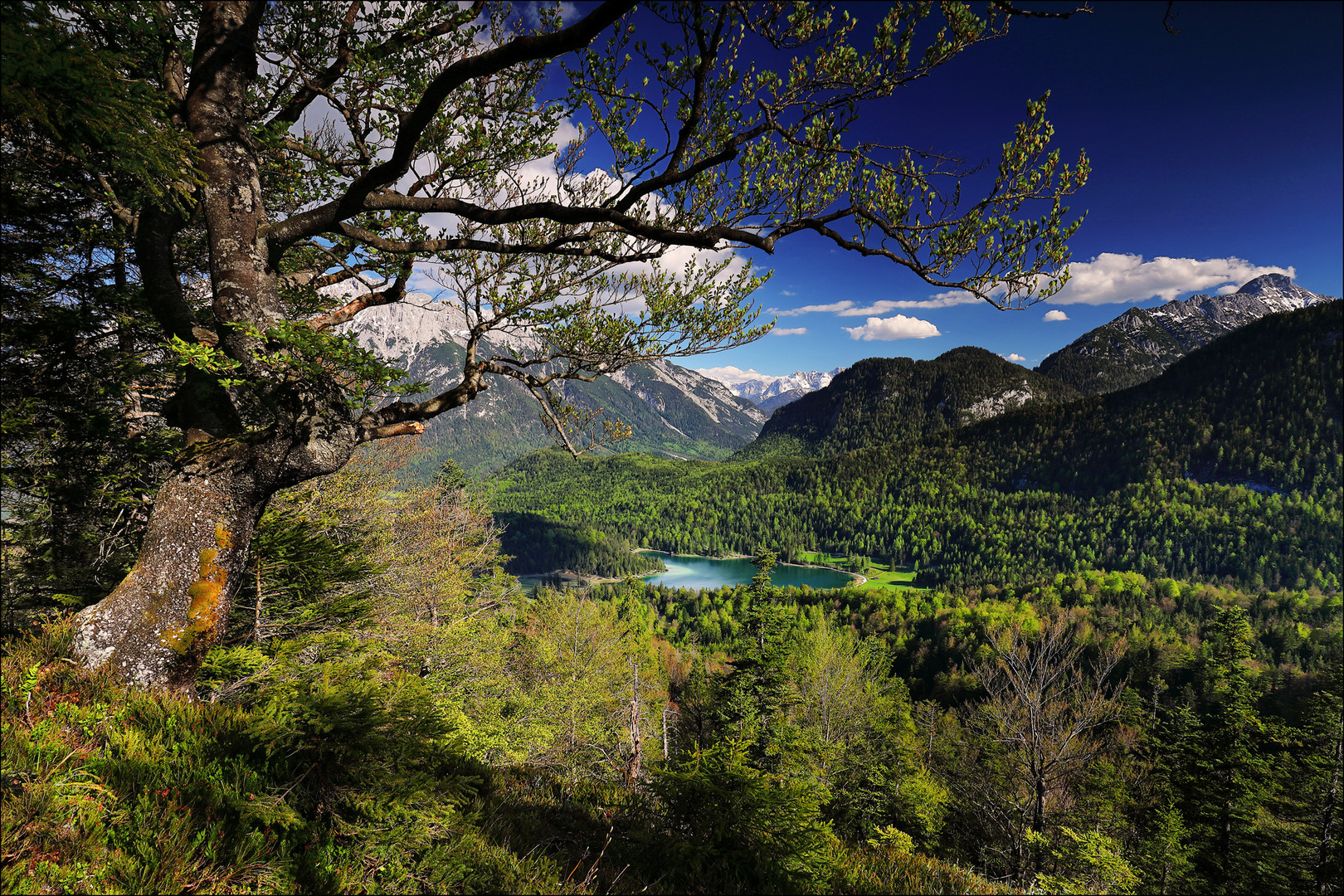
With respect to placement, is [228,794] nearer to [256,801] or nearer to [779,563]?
[256,801]

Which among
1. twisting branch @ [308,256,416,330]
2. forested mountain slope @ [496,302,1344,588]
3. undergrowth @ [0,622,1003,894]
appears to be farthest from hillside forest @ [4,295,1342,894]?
forested mountain slope @ [496,302,1344,588]

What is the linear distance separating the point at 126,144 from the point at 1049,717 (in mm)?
21485

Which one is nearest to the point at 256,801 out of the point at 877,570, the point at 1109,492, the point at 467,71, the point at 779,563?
the point at 467,71

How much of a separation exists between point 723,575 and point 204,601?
152 meters

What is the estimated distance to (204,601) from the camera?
3.72 m

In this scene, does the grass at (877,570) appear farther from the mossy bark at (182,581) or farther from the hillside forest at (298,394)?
the mossy bark at (182,581)

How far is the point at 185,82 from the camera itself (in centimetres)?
412

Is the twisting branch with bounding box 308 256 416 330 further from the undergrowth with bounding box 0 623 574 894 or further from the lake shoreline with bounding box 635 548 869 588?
the lake shoreline with bounding box 635 548 869 588

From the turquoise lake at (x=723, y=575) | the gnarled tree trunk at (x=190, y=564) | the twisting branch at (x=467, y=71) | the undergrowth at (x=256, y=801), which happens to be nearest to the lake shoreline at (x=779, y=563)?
the turquoise lake at (x=723, y=575)

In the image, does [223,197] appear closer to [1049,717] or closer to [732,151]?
[732,151]

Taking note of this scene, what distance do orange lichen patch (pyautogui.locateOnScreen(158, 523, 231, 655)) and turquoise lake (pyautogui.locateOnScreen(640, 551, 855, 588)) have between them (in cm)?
12708

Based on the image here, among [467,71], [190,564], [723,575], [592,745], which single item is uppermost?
[467,71]

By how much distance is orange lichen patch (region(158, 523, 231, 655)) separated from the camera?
3666 mm

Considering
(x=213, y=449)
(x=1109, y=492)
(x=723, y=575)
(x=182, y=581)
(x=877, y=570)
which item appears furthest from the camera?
(x=1109, y=492)
